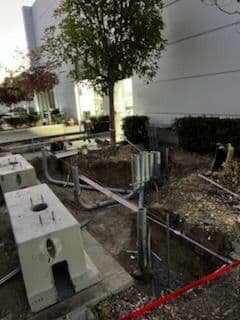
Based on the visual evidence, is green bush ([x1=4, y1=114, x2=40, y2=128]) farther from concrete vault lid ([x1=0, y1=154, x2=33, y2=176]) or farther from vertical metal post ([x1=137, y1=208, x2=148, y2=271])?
vertical metal post ([x1=137, y1=208, x2=148, y2=271])

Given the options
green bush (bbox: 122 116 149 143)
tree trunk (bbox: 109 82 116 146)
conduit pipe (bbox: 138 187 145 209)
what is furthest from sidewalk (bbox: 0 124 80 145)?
conduit pipe (bbox: 138 187 145 209)

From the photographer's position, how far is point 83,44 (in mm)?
6805

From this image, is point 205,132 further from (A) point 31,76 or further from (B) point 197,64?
(A) point 31,76

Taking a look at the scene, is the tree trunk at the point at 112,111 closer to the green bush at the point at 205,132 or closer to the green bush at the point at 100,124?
the green bush at the point at 205,132

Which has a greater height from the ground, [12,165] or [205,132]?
[205,132]

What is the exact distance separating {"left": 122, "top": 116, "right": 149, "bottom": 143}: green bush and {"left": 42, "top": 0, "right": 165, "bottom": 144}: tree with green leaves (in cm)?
154

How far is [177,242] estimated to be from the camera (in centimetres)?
358

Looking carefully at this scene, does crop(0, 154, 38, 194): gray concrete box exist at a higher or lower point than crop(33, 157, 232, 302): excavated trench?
higher

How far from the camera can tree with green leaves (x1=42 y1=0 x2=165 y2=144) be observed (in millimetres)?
6477

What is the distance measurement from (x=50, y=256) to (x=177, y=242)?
1928mm

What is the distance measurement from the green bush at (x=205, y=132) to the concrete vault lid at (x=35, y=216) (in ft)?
14.2

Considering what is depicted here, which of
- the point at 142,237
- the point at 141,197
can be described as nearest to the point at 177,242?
the point at 142,237

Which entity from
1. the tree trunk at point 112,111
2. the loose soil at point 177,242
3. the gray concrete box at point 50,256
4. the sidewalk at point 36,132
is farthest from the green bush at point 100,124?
the gray concrete box at point 50,256

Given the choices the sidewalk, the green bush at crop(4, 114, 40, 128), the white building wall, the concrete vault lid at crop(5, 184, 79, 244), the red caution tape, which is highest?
the white building wall
